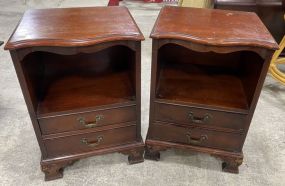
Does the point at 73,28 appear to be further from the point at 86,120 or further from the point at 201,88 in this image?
the point at 201,88

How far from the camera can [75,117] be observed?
1113 mm

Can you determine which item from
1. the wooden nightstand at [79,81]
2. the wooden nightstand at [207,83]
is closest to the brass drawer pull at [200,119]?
the wooden nightstand at [207,83]

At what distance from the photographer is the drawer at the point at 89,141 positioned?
3.82ft

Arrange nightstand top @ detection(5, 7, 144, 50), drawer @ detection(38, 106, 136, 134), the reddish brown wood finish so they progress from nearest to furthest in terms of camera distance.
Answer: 1. nightstand top @ detection(5, 7, 144, 50)
2. drawer @ detection(38, 106, 136, 134)
3. the reddish brown wood finish

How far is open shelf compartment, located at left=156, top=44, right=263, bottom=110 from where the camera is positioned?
1153 mm

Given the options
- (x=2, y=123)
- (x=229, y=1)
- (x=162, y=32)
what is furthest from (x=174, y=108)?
(x=2, y=123)

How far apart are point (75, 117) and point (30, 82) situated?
0.77ft

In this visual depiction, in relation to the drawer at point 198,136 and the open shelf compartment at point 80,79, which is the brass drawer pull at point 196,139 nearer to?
the drawer at point 198,136

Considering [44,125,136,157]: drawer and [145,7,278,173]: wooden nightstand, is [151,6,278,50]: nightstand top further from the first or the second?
[44,125,136,157]: drawer

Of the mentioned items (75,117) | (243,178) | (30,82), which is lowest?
(243,178)

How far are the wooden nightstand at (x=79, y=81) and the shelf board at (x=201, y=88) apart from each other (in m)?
0.18

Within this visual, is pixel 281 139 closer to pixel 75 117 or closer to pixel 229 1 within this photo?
pixel 229 1

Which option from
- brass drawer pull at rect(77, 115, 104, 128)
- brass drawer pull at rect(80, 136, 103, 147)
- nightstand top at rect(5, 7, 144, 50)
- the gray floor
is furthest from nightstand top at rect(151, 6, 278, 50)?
the gray floor

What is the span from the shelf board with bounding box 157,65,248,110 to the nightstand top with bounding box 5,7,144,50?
36 cm
